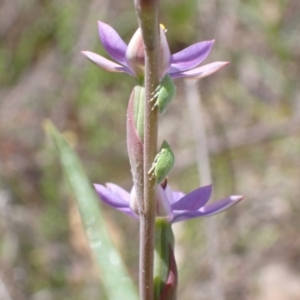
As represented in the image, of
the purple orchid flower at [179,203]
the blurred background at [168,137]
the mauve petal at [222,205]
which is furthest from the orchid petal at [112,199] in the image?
the blurred background at [168,137]

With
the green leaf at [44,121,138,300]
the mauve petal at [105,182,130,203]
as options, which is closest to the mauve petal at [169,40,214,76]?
the mauve petal at [105,182,130,203]

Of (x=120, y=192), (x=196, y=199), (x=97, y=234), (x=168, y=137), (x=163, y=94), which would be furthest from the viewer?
(x=168, y=137)

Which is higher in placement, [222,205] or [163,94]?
[163,94]

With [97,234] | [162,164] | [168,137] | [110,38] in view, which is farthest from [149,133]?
[168,137]

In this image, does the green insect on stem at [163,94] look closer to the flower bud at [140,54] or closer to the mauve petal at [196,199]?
the flower bud at [140,54]

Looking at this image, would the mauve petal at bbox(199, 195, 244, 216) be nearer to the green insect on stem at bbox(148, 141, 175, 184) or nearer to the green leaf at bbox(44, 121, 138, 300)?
the green insect on stem at bbox(148, 141, 175, 184)

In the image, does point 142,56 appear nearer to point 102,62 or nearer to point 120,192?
point 102,62

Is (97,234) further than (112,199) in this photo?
Yes
